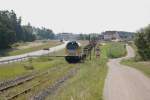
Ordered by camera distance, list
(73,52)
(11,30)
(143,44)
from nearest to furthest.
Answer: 1. (73,52)
2. (143,44)
3. (11,30)

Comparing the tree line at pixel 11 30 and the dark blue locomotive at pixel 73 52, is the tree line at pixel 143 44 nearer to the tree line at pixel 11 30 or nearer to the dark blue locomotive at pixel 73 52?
the dark blue locomotive at pixel 73 52

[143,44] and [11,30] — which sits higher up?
[11,30]

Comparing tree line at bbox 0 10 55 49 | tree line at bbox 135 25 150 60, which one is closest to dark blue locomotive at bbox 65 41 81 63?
tree line at bbox 135 25 150 60

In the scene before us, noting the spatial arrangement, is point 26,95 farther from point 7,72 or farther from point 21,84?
point 7,72

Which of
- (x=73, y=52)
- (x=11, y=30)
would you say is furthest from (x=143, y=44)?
(x=11, y=30)

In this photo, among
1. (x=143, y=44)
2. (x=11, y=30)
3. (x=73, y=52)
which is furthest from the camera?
(x=11, y=30)

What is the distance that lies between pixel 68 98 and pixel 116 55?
101 m

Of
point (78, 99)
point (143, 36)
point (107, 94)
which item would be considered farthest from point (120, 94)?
point (143, 36)

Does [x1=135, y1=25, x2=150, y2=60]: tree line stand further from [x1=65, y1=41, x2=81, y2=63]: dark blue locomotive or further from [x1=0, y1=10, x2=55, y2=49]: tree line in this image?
[x1=0, y1=10, x2=55, y2=49]: tree line

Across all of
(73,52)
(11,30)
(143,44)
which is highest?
(11,30)

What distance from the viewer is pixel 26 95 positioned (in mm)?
23562

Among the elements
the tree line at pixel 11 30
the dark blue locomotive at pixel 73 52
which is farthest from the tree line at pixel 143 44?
the tree line at pixel 11 30

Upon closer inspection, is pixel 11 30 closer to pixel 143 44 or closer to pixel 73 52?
pixel 143 44

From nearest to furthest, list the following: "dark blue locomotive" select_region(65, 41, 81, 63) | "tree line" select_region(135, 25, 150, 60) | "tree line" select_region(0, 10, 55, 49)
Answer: "dark blue locomotive" select_region(65, 41, 81, 63) → "tree line" select_region(135, 25, 150, 60) → "tree line" select_region(0, 10, 55, 49)
